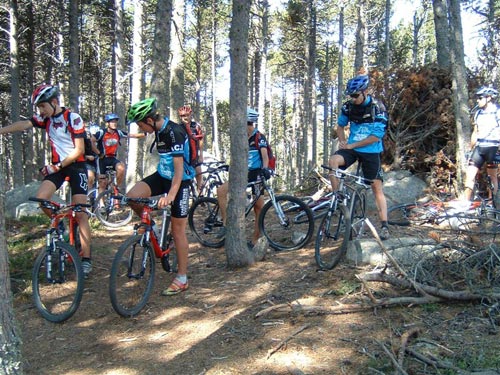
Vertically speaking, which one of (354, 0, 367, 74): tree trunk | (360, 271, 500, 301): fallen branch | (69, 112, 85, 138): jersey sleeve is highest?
(354, 0, 367, 74): tree trunk

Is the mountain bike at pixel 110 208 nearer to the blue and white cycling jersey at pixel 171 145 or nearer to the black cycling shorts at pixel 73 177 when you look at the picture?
the black cycling shorts at pixel 73 177

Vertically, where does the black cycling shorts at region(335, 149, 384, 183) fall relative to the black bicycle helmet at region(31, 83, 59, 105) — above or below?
below

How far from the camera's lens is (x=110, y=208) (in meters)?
8.20

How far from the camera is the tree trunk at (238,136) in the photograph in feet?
16.7

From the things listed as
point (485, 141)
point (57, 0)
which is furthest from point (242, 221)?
point (57, 0)

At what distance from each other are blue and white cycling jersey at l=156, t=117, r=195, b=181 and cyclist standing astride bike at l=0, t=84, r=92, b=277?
1056mm

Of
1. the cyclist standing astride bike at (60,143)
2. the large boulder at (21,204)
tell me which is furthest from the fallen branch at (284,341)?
the large boulder at (21,204)

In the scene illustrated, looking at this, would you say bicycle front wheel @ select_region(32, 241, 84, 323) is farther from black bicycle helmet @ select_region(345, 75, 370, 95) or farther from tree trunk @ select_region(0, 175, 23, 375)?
black bicycle helmet @ select_region(345, 75, 370, 95)

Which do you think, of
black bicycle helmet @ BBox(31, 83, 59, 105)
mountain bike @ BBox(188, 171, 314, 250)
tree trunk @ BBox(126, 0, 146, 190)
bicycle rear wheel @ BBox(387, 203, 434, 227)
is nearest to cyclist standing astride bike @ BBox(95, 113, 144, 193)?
mountain bike @ BBox(188, 171, 314, 250)

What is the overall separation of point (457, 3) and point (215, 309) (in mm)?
7039

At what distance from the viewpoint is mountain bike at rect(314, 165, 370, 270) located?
495 centimetres

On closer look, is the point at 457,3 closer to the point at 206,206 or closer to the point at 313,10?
the point at 206,206

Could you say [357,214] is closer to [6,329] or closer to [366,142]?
[366,142]

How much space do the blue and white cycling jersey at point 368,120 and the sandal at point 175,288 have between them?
111 inches
